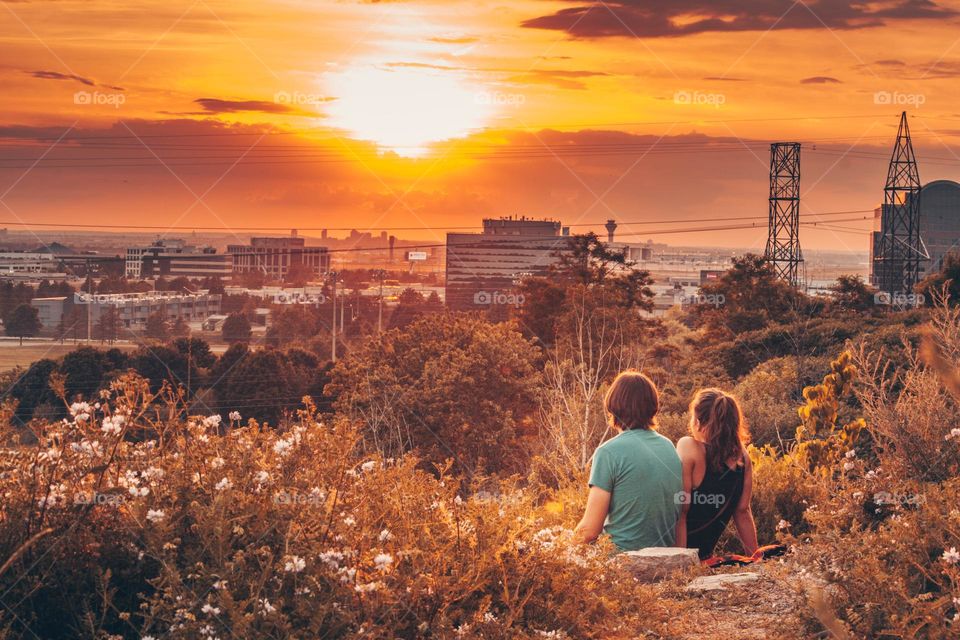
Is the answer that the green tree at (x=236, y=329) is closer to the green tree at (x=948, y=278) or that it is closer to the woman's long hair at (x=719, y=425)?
the green tree at (x=948, y=278)

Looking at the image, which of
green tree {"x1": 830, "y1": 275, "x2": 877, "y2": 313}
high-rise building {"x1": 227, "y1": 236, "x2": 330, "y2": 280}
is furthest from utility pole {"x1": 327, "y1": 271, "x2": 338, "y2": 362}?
green tree {"x1": 830, "y1": 275, "x2": 877, "y2": 313}

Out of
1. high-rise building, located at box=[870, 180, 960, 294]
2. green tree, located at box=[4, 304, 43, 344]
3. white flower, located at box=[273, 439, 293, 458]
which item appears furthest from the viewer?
high-rise building, located at box=[870, 180, 960, 294]

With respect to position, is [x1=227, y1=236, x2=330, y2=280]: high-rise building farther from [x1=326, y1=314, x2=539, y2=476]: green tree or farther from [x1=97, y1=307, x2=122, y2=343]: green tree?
[x1=326, y1=314, x2=539, y2=476]: green tree

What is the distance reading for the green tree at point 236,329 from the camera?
5762 centimetres

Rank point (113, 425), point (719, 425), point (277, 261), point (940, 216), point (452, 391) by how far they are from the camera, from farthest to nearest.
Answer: point (940, 216) → point (277, 261) → point (452, 391) → point (719, 425) → point (113, 425)

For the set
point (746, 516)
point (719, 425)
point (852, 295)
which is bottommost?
point (746, 516)

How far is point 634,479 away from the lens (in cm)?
563

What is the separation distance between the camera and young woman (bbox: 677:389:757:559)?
231 inches

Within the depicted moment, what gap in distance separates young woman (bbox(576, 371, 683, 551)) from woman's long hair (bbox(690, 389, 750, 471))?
0.98ft

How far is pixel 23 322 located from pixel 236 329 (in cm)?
1306

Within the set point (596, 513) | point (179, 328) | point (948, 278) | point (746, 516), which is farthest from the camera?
point (179, 328)

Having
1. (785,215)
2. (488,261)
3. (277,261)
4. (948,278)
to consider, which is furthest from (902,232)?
(277,261)

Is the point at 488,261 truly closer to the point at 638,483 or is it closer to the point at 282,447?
the point at 638,483

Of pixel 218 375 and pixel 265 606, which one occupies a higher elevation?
pixel 265 606
